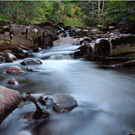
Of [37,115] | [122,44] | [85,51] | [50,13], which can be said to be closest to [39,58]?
[85,51]

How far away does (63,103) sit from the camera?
204cm

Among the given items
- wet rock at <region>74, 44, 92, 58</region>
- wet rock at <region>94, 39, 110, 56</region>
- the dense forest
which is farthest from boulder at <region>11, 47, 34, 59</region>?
the dense forest

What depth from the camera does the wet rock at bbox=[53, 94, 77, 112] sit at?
198cm

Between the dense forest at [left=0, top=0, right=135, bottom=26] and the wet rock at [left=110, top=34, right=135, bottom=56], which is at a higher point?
the dense forest at [left=0, top=0, right=135, bottom=26]

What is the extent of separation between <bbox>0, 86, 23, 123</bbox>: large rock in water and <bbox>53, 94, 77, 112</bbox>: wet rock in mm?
654

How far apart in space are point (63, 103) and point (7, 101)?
2.89ft

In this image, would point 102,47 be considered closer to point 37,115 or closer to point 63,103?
point 63,103

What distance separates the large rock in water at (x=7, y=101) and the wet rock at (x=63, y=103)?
654 millimetres

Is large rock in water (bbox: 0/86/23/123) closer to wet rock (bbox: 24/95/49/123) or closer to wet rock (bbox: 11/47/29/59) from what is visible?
wet rock (bbox: 24/95/49/123)

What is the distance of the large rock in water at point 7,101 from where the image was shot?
5.84ft

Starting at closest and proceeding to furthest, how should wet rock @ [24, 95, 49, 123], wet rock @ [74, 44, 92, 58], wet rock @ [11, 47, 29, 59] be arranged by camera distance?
wet rock @ [24, 95, 49, 123] → wet rock @ [74, 44, 92, 58] → wet rock @ [11, 47, 29, 59]

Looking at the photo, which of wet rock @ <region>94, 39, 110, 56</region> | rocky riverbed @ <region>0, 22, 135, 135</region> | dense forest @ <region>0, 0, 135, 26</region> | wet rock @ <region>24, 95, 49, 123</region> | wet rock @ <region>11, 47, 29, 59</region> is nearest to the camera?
wet rock @ <region>24, 95, 49, 123</region>

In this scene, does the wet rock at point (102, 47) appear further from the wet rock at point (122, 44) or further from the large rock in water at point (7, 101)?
the large rock in water at point (7, 101)

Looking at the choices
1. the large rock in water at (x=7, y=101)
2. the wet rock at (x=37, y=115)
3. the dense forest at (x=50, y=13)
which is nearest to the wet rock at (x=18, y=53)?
the large rock in water at (x=7, y=101)
